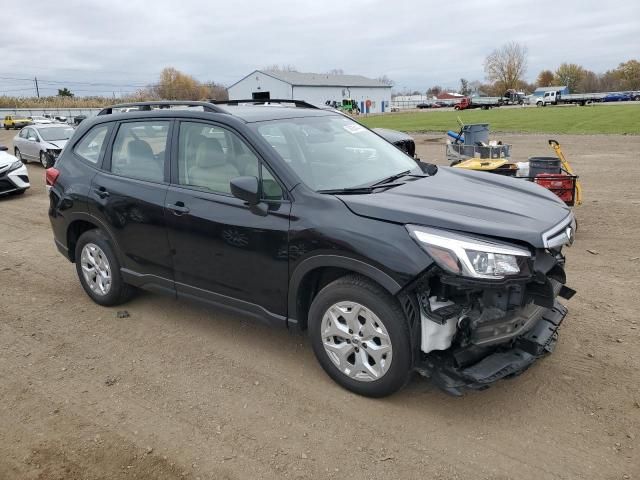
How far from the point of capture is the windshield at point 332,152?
383cm

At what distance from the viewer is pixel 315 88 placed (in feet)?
259

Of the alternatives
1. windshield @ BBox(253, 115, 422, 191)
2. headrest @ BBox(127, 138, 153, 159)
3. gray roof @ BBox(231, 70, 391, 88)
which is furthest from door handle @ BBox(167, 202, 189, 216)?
gray roof @ BBox(231, 70, 391, 88)

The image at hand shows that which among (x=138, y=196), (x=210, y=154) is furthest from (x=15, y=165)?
(x=210, y=154)

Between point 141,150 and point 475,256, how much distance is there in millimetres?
3100

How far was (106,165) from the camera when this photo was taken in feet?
16.0

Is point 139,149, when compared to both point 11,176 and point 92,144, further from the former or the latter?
point 11,176

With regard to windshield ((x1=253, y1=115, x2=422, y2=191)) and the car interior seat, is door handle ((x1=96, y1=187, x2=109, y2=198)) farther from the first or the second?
windshield ((x1=253, y1=115, x2=422, y2=191))

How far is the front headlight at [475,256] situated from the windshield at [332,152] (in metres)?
1.00

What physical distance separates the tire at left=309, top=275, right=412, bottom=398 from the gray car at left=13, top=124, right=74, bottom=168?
52.3ft

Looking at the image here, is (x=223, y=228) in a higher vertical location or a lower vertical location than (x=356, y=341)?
higher

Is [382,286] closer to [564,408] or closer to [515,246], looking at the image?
[515,246]

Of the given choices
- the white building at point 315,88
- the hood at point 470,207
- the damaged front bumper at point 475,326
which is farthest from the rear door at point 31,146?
the white building at point 315,88

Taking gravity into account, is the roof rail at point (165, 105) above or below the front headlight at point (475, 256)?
above

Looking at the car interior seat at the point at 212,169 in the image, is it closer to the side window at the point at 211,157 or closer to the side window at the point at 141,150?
the side window at the point at 211,157
